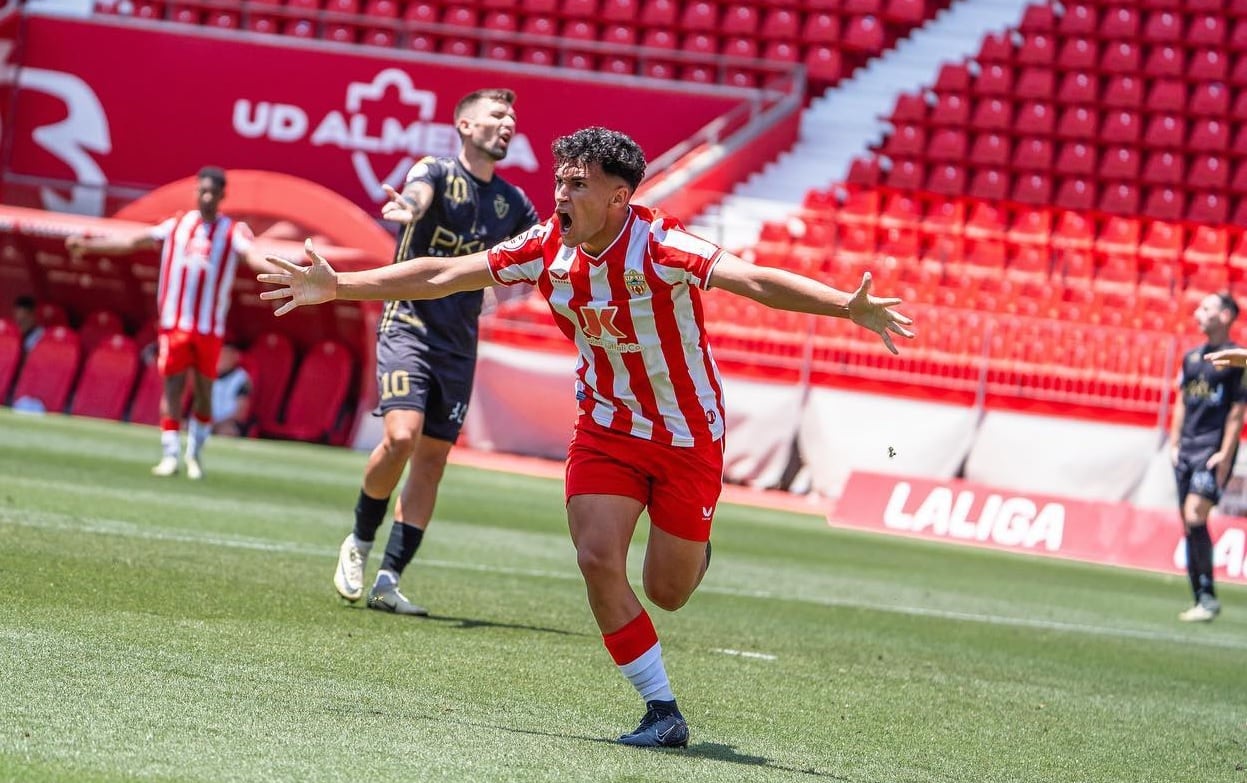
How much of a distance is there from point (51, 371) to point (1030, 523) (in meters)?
11.0

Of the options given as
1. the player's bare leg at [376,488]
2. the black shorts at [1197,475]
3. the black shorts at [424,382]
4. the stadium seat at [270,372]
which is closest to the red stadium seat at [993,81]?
the stadium seat at [270,372]

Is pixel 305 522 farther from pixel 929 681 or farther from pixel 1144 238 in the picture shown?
pixel 1144 238

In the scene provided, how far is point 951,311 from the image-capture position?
2000 centimetres

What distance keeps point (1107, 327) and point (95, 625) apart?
15.3 meters

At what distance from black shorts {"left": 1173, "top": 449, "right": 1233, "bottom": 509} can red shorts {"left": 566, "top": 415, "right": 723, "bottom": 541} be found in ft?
23.0

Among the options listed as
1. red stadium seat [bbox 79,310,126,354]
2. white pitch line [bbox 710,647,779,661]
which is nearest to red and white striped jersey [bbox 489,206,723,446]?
white pitch line [bbox 710,647,779,661]

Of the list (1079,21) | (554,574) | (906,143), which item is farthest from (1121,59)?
(554,574)

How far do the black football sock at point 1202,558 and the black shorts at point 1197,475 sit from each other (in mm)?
237

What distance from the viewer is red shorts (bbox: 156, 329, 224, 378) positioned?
1391cm

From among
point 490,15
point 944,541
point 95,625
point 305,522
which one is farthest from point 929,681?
point 490,15

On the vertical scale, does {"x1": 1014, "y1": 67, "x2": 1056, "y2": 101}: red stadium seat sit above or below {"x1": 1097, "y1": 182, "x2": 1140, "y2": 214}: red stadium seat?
above

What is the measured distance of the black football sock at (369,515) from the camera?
8.22 m

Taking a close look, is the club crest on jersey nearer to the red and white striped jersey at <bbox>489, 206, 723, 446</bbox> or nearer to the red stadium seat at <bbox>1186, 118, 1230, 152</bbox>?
the red and white striped jersey at <bbox>489, 206, 723, 446</bbox>

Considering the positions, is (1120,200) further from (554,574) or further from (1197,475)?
(554,574)
